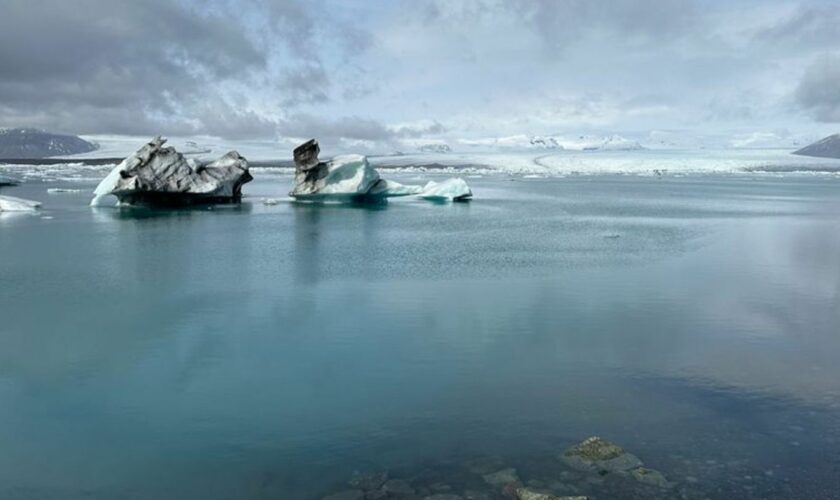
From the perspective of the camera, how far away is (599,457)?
5.22 metres

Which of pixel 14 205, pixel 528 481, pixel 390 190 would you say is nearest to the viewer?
pixel 528 481

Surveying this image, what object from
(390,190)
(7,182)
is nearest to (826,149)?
(390,190)

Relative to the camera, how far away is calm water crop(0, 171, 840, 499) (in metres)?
5.23

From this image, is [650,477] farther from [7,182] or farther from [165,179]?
[7,182]

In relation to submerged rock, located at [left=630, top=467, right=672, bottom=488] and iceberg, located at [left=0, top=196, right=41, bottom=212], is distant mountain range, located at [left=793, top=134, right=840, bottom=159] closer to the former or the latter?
iceberg, located at [left=0, top=196, right=41, bottom=212]

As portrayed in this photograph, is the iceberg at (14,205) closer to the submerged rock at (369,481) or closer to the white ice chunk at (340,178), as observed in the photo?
the white ice chunk at (340,178)

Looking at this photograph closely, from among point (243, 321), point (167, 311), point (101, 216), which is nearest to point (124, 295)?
point (167, 311)

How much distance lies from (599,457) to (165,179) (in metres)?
23.4

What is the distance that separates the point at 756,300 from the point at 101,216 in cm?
2022

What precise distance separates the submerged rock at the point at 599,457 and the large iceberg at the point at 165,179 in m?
22.7

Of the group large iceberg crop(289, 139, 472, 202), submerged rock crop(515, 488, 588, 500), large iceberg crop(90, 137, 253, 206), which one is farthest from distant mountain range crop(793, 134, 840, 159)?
submerged rock crop(515, 488, 588, 500)

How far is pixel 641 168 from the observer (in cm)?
7088

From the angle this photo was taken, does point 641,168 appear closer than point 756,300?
No

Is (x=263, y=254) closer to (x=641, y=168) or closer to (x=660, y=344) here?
(x=660, y=344)
